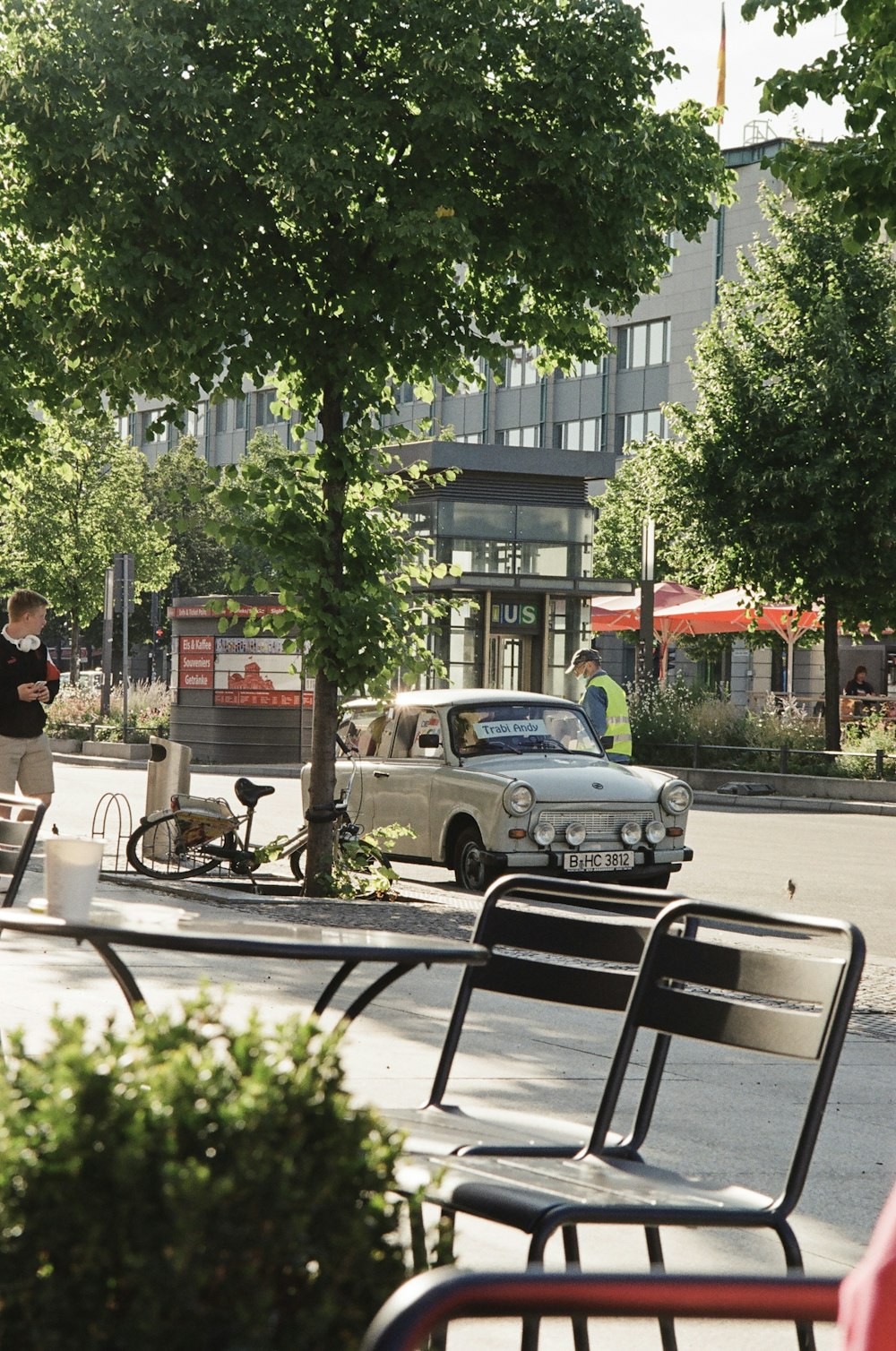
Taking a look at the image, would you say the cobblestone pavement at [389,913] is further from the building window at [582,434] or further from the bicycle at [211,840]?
the building window at [582,434]

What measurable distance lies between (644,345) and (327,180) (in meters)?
48.9

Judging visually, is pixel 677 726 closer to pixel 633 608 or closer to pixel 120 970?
pixel 633 608

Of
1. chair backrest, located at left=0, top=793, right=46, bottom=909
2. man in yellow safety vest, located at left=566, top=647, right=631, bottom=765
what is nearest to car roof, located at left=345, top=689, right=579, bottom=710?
man in yellow safety vest, located at left=566, top=647, right=631, bottom=765

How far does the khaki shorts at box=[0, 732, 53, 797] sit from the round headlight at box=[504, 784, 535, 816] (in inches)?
133

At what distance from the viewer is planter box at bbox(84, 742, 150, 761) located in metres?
33.8

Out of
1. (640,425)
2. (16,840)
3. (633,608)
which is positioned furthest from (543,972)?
(640,425)

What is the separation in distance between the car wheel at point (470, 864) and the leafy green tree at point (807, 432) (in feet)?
53.7

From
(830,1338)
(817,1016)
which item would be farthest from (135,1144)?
(830,1338)

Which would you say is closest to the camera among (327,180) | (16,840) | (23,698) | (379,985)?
(379,985)

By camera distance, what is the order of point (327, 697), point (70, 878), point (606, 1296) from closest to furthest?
point (606, 1296) < point (70, 878) < point (327, 697)

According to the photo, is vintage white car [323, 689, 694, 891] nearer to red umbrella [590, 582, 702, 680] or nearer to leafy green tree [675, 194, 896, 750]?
leafy green tree [675, 194, 896, 750]

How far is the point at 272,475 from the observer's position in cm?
1223

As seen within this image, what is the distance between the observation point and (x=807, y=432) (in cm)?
3045

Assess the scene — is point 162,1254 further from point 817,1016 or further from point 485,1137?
point 485,1137
